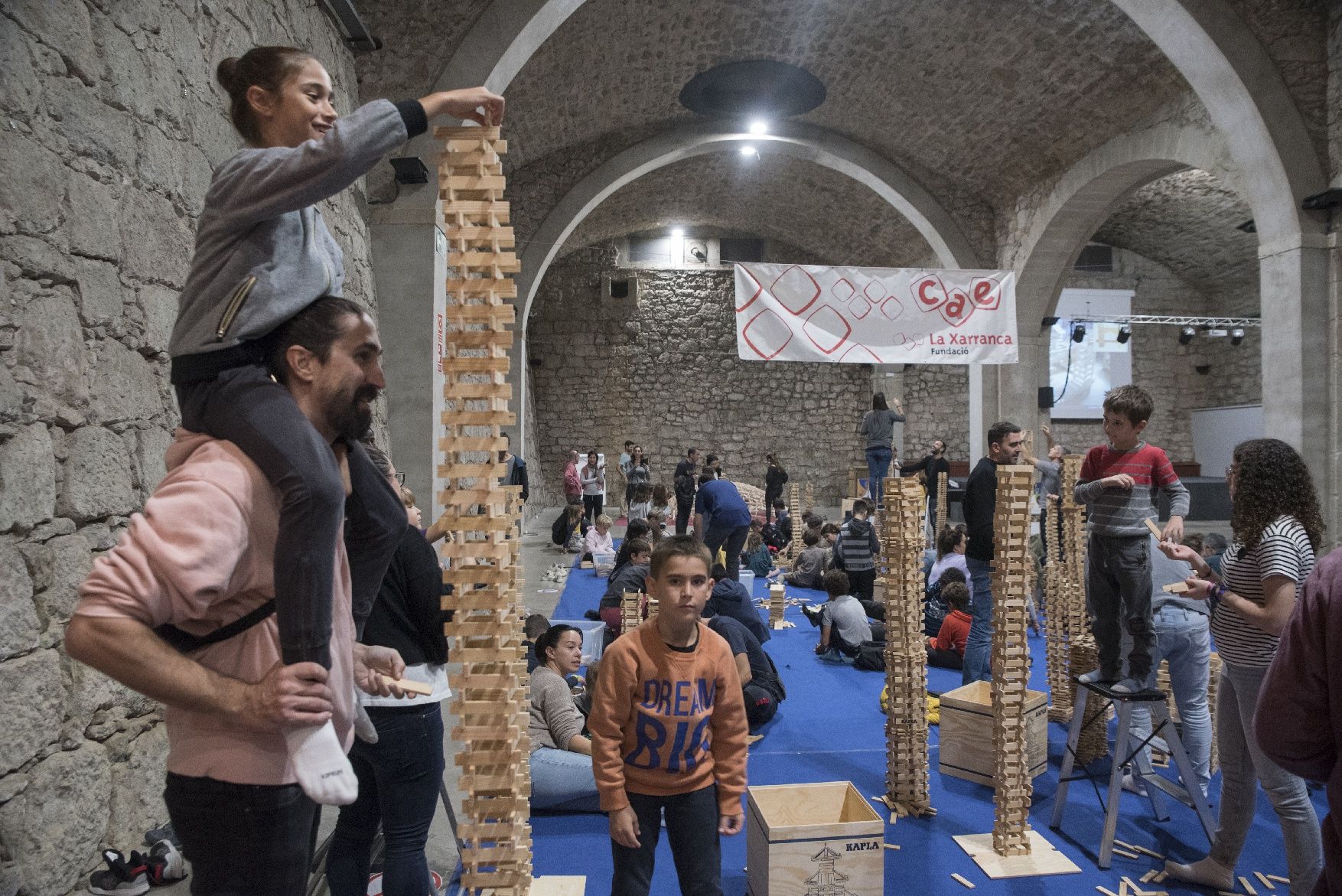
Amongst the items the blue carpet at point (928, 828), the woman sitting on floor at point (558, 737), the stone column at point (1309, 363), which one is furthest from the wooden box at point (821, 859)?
the stone column at point (1309, 363)

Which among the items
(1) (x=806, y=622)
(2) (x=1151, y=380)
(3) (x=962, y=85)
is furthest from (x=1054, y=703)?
(2) (x=1151, y=380)

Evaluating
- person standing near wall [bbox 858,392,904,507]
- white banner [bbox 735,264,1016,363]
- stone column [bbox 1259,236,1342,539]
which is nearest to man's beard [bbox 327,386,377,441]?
white banner [bbox 735,264,1016,363]

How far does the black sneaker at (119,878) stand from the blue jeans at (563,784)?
1407 mm

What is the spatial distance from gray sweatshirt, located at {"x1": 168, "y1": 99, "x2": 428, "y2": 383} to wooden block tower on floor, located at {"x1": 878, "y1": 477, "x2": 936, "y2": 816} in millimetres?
2852

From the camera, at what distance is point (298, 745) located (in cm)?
90

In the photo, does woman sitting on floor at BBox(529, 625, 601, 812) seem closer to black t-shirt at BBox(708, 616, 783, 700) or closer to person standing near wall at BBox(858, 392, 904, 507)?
black t-shirt at BBox(708, 616, 783, 700)

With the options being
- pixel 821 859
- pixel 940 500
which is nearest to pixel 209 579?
pixel 821 859

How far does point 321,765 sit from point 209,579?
0.25 m

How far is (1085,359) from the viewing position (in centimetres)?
1516

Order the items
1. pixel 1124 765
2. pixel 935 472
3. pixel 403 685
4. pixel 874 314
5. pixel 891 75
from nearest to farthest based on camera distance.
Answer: pixel 403 685 < pixel 1124 765 < pixel 874 314 < pixel 891 75 < pixel 935 472

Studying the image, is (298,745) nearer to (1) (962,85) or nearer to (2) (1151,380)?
(1) (962,85)

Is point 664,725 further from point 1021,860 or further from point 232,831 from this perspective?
point 1021,860

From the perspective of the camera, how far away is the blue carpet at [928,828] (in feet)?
9.27

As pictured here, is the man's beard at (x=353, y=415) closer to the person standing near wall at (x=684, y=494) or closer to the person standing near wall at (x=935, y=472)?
the person standing near wall at (x=935, y=472)
